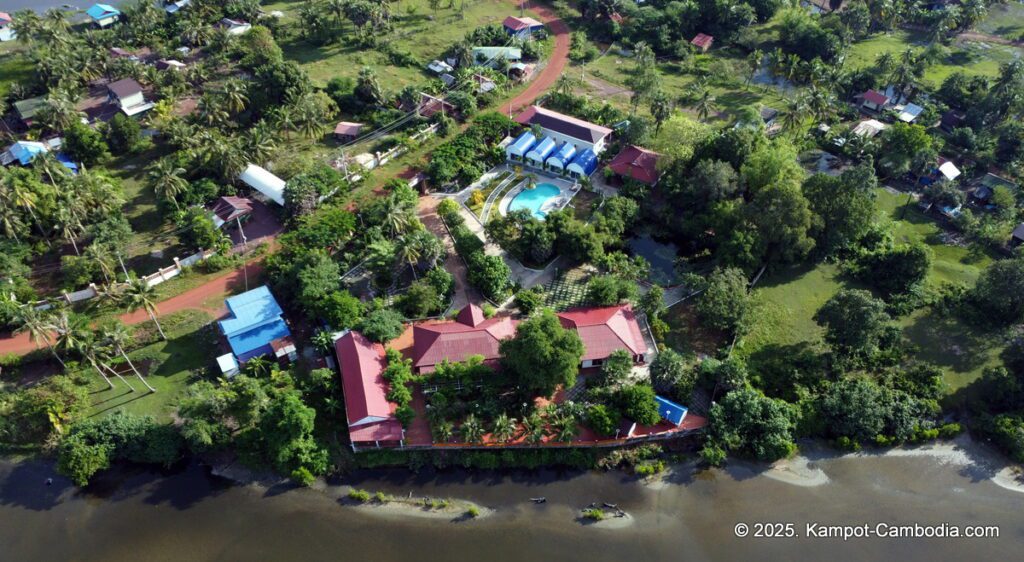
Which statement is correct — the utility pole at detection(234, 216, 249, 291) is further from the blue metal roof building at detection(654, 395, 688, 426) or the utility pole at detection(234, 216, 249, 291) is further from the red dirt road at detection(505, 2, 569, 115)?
the blue metal roof building at detection(654, 395, 688, 426)

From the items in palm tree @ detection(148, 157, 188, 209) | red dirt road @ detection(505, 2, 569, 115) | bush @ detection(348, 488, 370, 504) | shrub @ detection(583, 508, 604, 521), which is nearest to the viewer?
shrub @ detection(583, 508, 604, 521)

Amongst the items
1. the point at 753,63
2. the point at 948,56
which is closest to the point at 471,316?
the point at 753,63

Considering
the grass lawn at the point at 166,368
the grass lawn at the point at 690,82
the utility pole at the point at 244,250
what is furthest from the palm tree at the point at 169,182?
the grass lawn at the point at 690,82

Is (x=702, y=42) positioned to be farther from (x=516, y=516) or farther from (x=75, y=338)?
(x=75, y=338)

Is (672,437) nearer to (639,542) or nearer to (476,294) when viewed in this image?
(639,542)

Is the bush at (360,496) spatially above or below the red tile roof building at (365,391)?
below

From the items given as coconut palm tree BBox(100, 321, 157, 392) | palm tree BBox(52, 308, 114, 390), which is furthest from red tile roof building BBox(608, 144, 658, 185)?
palm tree BBox(52, 308, 114, 390)

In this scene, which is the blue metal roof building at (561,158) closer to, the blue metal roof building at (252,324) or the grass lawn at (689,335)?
the grass lawn at (689,335)
